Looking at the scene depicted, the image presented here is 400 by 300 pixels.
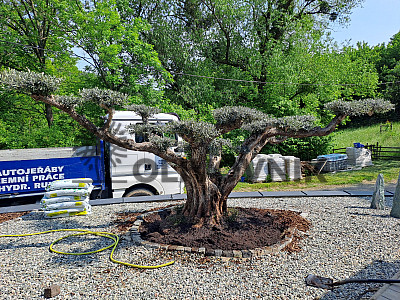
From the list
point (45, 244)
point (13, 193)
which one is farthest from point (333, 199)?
point (13, 193)

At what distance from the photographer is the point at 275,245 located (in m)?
4.48

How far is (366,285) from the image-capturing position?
11.1 feet

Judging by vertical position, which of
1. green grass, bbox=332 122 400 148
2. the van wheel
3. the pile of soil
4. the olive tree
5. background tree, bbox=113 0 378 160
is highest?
background tree, bbox=113 0 378 160

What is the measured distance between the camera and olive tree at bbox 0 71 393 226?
4.43 meters

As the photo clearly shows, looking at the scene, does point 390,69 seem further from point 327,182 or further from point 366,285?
point 366,285

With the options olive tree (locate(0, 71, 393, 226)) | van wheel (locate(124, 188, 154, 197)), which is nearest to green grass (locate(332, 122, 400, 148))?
van wheel (locate(124, 188, 154, 197))

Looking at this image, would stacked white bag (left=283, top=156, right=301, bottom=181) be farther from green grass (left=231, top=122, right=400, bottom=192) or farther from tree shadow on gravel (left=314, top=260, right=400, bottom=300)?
tree shadow on gravel (left=314, top=260, right=400, bottom=300)

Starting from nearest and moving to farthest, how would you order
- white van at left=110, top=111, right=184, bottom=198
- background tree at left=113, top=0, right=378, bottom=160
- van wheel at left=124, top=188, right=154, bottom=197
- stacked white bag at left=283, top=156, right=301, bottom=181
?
white van at left=110, top=111, right=184, bottom=198
van wheel at left=124, top=188, right=154, bottom=197
stacked white bag at left=283, top=156, right=301, bottom=181
background tree at left=113, top=0, right=378, bottom=160

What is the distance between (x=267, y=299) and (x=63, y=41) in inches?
458

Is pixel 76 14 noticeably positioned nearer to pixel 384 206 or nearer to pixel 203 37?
pixel 203 37

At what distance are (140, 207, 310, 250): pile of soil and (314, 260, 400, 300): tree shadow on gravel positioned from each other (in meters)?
1.33

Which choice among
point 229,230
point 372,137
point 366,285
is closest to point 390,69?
point 372,137

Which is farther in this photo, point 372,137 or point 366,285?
point 372,137

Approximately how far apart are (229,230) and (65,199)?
3.86 metres
